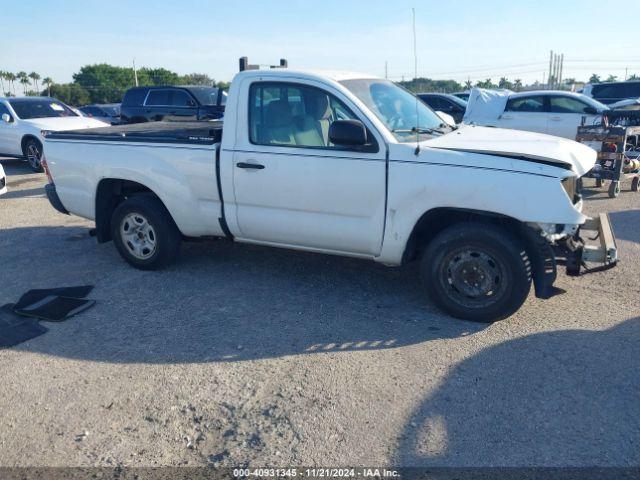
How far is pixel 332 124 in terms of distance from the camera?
449 cm

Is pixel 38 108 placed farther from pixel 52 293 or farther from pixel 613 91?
pixel 613 91

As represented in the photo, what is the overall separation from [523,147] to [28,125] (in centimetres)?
1214

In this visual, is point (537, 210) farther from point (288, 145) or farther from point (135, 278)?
point (135, 278)

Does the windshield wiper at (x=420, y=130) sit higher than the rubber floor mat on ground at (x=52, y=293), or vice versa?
the windshield wiper at (x=420, y=130)

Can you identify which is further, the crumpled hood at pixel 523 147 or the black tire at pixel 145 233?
the black tire at pixel 145 233

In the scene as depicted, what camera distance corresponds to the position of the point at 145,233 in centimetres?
586

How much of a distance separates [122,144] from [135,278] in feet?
4.46

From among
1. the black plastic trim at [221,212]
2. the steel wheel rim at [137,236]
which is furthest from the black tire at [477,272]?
the steel wheel rim at [137,236]

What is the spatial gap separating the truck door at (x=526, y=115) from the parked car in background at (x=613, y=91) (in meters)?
6.30

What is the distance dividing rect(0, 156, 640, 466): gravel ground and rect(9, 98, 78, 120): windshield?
929 cm

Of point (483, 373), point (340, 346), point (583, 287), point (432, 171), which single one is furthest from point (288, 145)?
point (583, 287)

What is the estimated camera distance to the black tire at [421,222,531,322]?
4312 mm

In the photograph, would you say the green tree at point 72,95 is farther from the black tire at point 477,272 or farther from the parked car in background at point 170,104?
the black tire at point 477,272

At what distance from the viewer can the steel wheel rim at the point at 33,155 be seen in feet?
43.2
